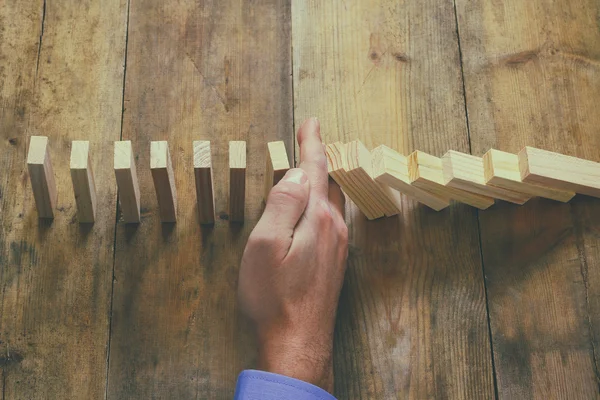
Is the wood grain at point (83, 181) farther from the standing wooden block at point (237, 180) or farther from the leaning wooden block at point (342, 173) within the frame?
the leaning wooden block at point (342, 173)

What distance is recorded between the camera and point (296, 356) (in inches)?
39.4

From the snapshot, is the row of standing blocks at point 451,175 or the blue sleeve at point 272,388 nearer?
the blue sleeve at point 272,388

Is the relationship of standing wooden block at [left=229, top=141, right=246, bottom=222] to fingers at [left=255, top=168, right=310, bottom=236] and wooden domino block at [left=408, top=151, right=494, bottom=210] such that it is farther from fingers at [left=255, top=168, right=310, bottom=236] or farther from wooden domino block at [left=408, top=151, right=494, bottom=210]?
wooden domino block at [left=408, top=151, right=494, bottom=210]

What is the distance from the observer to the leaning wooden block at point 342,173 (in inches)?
41.5

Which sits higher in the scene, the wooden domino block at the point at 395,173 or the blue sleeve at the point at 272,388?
the wooden domino block at the point at 395,173

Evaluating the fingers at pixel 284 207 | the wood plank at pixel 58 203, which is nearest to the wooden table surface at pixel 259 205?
the wood plank at pixel 58 203

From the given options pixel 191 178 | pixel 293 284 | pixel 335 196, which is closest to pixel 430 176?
pixel 335 196

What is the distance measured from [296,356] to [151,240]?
0.92 ft

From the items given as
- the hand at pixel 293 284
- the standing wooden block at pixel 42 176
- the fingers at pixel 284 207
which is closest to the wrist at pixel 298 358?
the hand at pixel 293 284

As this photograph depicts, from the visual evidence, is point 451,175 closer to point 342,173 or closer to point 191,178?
point 342,173

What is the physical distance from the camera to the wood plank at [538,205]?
1.07 m

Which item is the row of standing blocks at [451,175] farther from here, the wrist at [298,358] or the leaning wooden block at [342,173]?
the wrist at [298,358]

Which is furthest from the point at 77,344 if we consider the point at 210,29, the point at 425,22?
the point at 425,22

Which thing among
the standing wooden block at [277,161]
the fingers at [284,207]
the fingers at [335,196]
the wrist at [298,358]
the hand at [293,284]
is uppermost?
the standing wooden block at [277,161]
